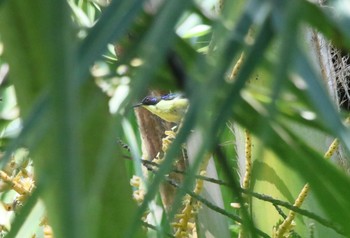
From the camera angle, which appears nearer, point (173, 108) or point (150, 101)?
point (173, 108)

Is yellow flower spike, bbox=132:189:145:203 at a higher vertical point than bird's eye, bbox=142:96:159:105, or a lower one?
higher

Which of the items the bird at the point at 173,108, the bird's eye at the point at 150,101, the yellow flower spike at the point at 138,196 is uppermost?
the bird at the point at 173,108

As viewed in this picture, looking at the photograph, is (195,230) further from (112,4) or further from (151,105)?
(112,4)

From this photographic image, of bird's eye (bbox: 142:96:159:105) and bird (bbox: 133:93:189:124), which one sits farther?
bird's eye (bbox: 142:96:159:105)

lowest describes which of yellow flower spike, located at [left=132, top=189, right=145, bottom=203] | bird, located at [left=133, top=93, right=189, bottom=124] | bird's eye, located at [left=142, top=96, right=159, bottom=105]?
bird's eye, located at [left=142, top=96, right=159, bottom=105]

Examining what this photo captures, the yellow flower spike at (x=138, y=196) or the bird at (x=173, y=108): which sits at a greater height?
the bird at (x=173, y=108)

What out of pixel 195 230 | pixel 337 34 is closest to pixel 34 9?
pixel 337 34

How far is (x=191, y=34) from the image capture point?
68 centimetres

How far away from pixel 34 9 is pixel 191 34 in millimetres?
424

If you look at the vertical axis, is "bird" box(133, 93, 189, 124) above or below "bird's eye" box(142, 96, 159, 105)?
above

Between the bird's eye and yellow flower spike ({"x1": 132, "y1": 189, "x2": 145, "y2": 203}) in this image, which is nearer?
yellow flower spike ({"x1": 132, "y1": 189, "x2": 145, "y2": 203})

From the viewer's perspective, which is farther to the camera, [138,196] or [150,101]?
[150,101]

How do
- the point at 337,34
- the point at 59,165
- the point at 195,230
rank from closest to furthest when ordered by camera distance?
the point at 59,165
the point at 337,34
the point at 195,230

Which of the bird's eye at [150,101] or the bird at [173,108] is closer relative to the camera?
the bird at [173,108]
